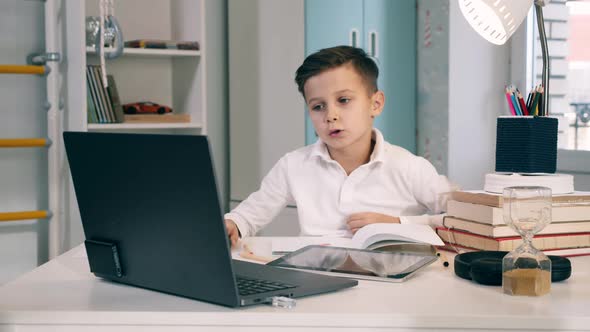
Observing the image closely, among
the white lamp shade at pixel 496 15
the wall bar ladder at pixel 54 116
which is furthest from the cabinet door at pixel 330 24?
the white lamp shade at pixel 496 15

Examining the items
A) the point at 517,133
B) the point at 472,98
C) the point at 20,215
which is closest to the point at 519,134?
the point at 517,133

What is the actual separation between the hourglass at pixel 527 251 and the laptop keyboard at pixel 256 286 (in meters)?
0.34

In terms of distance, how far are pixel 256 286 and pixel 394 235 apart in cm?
44

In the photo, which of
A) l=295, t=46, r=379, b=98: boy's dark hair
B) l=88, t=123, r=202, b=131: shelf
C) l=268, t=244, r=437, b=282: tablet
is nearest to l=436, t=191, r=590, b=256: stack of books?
l=268, t=244, r=437, b=282: tablet

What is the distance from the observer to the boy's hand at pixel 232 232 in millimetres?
1831

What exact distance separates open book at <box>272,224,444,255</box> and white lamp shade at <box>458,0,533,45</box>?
1.42 ft

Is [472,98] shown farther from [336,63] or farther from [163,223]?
[163,223]

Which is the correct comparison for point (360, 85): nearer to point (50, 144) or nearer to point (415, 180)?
point (415, 180)

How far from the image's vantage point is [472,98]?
3.76m

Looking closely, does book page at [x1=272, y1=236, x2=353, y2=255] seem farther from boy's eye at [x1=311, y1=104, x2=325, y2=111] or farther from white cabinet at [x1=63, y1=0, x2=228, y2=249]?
white cabinet at [x1=63, y1=0, x2=228, y2=249]

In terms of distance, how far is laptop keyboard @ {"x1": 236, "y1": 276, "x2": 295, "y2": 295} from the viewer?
48.7 inches

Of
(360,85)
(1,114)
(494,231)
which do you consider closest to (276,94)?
(1,114)

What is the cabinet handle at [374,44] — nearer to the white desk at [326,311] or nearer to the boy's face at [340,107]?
the boy's face at [340,107]

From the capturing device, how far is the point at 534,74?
3.75 metres
